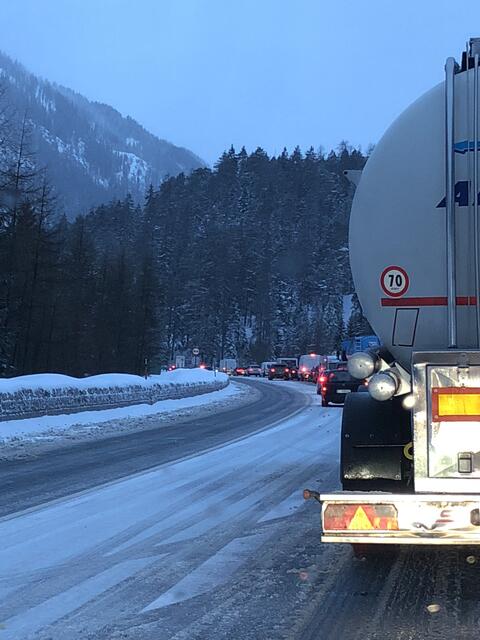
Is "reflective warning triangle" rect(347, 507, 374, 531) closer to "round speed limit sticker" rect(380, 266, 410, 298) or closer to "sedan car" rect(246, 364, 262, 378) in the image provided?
"round speed limit sticker" rect(380, 266, 410, 298)

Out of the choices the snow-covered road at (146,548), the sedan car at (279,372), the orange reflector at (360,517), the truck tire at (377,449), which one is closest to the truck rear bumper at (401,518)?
the orange reflector at (360,517)

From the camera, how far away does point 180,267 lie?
154750 mm

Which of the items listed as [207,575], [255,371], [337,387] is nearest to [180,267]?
[255,371]

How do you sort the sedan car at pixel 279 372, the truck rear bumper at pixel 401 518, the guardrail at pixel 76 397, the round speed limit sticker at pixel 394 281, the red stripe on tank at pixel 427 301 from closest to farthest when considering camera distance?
1. the truck rear bumper at pixel 401 518
2. the red stripe on tank at pixel 427 301
3. the round speed limit sticker at pixel 394 281
4. the guardrail at pixel 76 397
5. the sedan car at pixel 279 372

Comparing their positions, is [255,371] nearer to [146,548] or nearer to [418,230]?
[146,548]

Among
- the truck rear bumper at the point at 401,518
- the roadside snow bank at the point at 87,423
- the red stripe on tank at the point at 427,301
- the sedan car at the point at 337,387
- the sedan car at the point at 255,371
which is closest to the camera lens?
the truck rear bumper at the point at 401,518

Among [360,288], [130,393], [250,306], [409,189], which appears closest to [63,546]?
[360,288]

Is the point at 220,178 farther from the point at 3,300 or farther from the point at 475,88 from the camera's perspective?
the point at 475,88

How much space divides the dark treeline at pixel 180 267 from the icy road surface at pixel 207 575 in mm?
28642

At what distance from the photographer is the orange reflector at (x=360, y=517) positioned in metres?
4.38

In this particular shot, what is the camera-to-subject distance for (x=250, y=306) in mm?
149125

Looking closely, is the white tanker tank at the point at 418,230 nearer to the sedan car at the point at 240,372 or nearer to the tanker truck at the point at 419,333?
the tanker truck at the point at 419,333

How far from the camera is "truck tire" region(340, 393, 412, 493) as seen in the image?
16.6 feet

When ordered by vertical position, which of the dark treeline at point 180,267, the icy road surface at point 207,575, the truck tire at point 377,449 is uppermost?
the dark treeline at point 180,267
